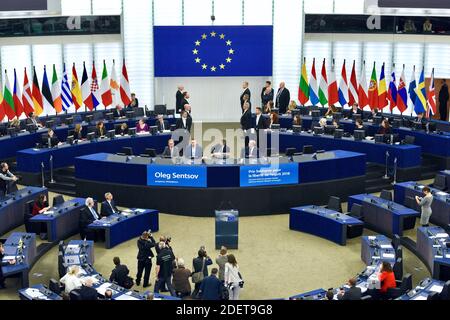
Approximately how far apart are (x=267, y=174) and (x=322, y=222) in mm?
2578

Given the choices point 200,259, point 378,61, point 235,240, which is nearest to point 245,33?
point 378,61

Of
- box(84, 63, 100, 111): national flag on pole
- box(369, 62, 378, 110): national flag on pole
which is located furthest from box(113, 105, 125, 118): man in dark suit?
box(369, 62, 378, 110): national flag on pole

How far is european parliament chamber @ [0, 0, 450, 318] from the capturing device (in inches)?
666

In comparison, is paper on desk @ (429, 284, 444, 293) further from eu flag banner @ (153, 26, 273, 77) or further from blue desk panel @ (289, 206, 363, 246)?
eu flag banner @ (153, 26, 273, 77)

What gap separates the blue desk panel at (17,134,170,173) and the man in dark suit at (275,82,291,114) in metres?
5.43

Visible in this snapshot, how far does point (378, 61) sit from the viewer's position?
3297 cm

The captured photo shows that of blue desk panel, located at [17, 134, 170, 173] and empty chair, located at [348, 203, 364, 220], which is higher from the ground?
blue desk panel, located at [17, 134, 170, 173]

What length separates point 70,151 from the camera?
2583cm

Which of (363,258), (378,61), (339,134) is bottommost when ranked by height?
(363,258)

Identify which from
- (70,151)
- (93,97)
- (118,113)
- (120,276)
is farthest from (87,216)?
(93,97)
